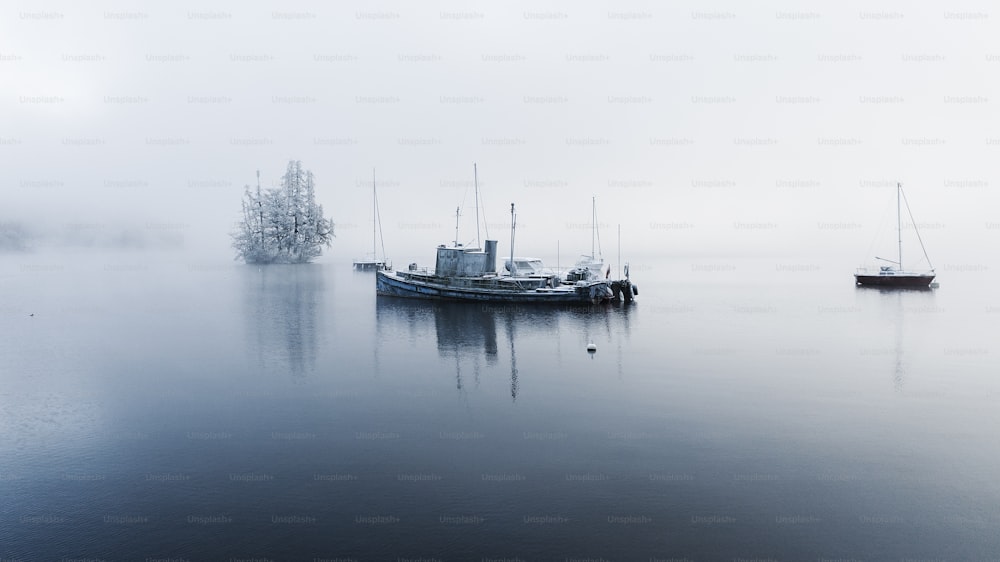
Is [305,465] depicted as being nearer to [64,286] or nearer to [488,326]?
[488,326]

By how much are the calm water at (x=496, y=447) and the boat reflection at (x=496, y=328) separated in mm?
412

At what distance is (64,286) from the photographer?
77250 millimetres

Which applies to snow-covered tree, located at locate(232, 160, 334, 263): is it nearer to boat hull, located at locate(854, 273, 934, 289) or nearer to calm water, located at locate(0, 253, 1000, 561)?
calm water, located at locate(0, 253, 1000, 561)

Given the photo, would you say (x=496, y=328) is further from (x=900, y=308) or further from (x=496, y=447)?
(x=900, y=308)

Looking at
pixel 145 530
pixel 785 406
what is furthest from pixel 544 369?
pixel 145 530

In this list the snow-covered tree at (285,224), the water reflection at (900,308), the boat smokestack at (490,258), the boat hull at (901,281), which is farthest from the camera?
the snow-covered tree at (285,224)

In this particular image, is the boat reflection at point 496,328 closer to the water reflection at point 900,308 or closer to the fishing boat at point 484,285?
the fishing boat at point 484,285

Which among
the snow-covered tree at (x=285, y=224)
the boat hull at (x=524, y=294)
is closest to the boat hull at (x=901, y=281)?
the boat hull at (x=524, y=294)

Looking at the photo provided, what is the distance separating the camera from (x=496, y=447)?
16109 mm

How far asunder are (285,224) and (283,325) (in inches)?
3497

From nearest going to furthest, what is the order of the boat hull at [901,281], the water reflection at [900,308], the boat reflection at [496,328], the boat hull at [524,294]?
the water reflection at [900,308] < the boat reflection at [496,328] < the boat hull at [524,294] < the boat hull at [901,281]

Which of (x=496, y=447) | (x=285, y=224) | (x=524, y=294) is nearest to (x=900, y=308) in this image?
(x=524, y=294)

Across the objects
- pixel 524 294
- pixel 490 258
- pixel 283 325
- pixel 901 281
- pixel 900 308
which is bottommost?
pixel 900 308

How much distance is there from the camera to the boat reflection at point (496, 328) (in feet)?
95.0
